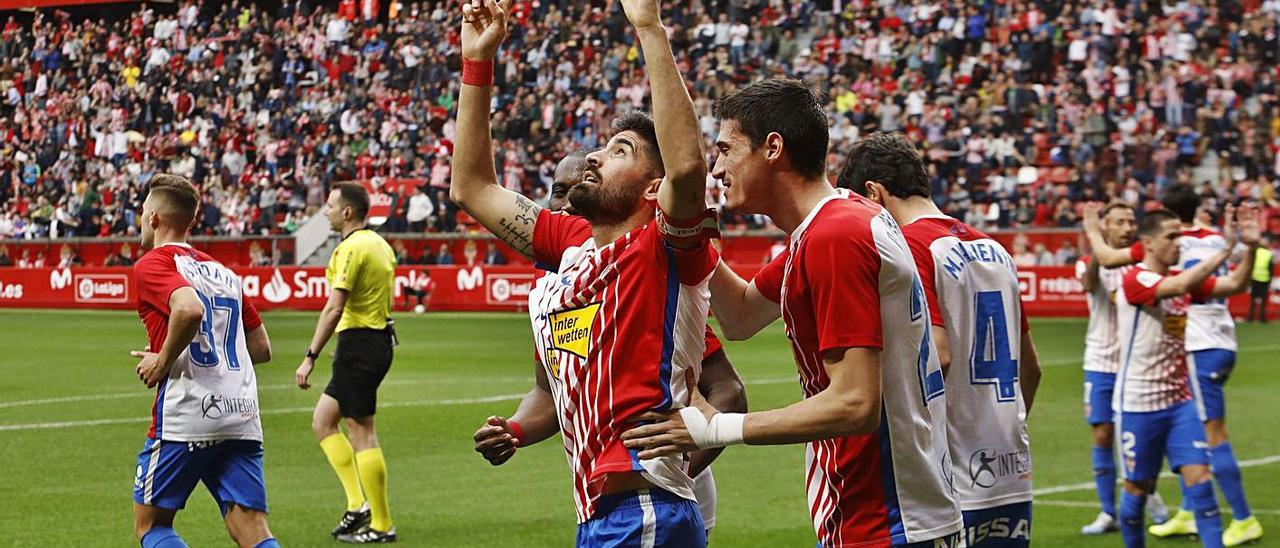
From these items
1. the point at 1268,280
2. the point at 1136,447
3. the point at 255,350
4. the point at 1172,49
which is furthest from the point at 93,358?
the point at 1172,49

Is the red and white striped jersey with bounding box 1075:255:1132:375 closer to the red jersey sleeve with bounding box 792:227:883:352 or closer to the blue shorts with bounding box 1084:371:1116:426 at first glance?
the blue shorts with bounding box 1084:371:1116:426

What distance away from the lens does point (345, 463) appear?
11.0 meters

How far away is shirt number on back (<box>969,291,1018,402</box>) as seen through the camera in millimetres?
5867

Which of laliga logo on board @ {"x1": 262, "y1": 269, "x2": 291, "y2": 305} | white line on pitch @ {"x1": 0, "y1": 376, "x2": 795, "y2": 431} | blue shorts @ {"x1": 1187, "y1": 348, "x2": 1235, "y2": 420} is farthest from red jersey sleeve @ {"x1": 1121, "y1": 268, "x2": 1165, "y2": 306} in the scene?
laliga logo on board @ {"x1": 262, "y1": 269, "x2": 291, "y2": 305}

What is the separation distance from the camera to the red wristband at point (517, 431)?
16.7 feet

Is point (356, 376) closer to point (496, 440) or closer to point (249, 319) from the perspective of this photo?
point (249, 319)

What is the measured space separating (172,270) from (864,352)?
184 inches

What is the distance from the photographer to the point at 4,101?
56750 millimetres

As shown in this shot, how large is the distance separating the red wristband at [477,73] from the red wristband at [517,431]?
3.62 feet

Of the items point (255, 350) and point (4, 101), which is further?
point (4, 101)

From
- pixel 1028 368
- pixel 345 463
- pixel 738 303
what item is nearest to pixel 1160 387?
pixel 1028 368

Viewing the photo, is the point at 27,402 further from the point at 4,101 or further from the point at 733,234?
the point at 4,101

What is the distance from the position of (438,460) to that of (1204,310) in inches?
265

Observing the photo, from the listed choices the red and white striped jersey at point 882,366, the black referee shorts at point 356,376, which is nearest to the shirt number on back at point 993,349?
the red and white striped jersey at point 882,366
